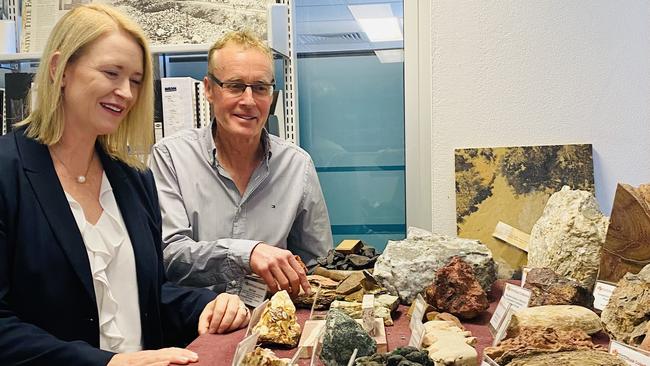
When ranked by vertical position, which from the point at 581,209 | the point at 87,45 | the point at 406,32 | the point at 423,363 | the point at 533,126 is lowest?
the point at 423,363

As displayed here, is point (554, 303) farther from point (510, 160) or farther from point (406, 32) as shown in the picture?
point (406, 32)

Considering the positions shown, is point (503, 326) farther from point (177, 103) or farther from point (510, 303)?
point (177, 103)

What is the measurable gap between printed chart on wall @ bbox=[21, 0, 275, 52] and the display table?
60.9 inches

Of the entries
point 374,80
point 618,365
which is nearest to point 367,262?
point 618,365

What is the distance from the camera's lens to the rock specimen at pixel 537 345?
1.10 metres

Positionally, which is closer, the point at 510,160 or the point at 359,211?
the point at 510,160

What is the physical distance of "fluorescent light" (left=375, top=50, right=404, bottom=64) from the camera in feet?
9.58

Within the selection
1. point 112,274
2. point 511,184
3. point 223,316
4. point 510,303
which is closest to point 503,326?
point 510,303

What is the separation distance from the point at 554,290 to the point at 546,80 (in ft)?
3.78

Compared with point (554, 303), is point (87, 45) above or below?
above

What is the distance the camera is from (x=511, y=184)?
2.32 m

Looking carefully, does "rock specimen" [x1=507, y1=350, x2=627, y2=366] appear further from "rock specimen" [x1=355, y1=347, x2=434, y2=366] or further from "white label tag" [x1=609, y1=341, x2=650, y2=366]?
"rock specimen" [x1=355, y1=347, x2=434, y2=366]

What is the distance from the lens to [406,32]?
2627 mm

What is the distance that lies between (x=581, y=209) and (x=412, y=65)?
3.78 feet
